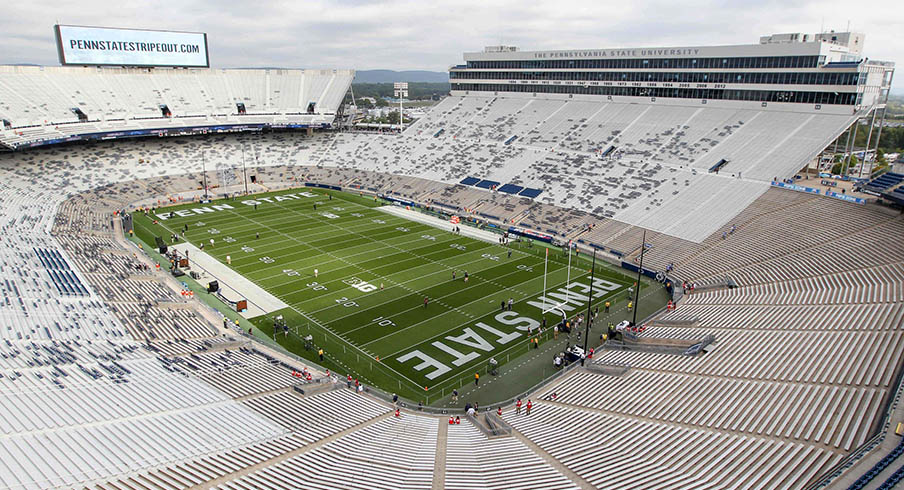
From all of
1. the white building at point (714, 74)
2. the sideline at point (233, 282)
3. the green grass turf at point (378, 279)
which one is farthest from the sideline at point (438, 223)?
the white building at point (714, 74)

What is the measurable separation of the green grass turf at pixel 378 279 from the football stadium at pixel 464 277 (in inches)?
9.6

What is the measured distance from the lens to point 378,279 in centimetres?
3281

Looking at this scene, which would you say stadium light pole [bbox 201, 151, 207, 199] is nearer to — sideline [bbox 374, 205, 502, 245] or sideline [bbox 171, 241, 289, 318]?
sideline [bbox 171, 241, 289, 318]

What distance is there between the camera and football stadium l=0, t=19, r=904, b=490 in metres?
13.8

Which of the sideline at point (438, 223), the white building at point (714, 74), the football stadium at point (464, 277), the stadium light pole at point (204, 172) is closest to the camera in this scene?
the football stadium at point (464, 277)

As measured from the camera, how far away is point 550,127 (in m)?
60.2

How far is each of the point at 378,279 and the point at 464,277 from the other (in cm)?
538

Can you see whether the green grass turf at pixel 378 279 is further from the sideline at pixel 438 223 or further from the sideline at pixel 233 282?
the sideline at pixel 438 223

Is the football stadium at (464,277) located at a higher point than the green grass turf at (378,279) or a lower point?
higher

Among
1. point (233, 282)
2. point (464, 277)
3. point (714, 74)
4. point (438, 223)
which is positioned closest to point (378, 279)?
point (464, 277)

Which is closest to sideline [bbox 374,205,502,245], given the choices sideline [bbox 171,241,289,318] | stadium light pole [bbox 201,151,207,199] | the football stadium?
the football stadium

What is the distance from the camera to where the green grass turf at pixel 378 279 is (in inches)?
948

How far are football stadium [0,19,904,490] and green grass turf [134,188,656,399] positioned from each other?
24 cm

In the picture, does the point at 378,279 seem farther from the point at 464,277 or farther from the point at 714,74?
the point at 714,74
